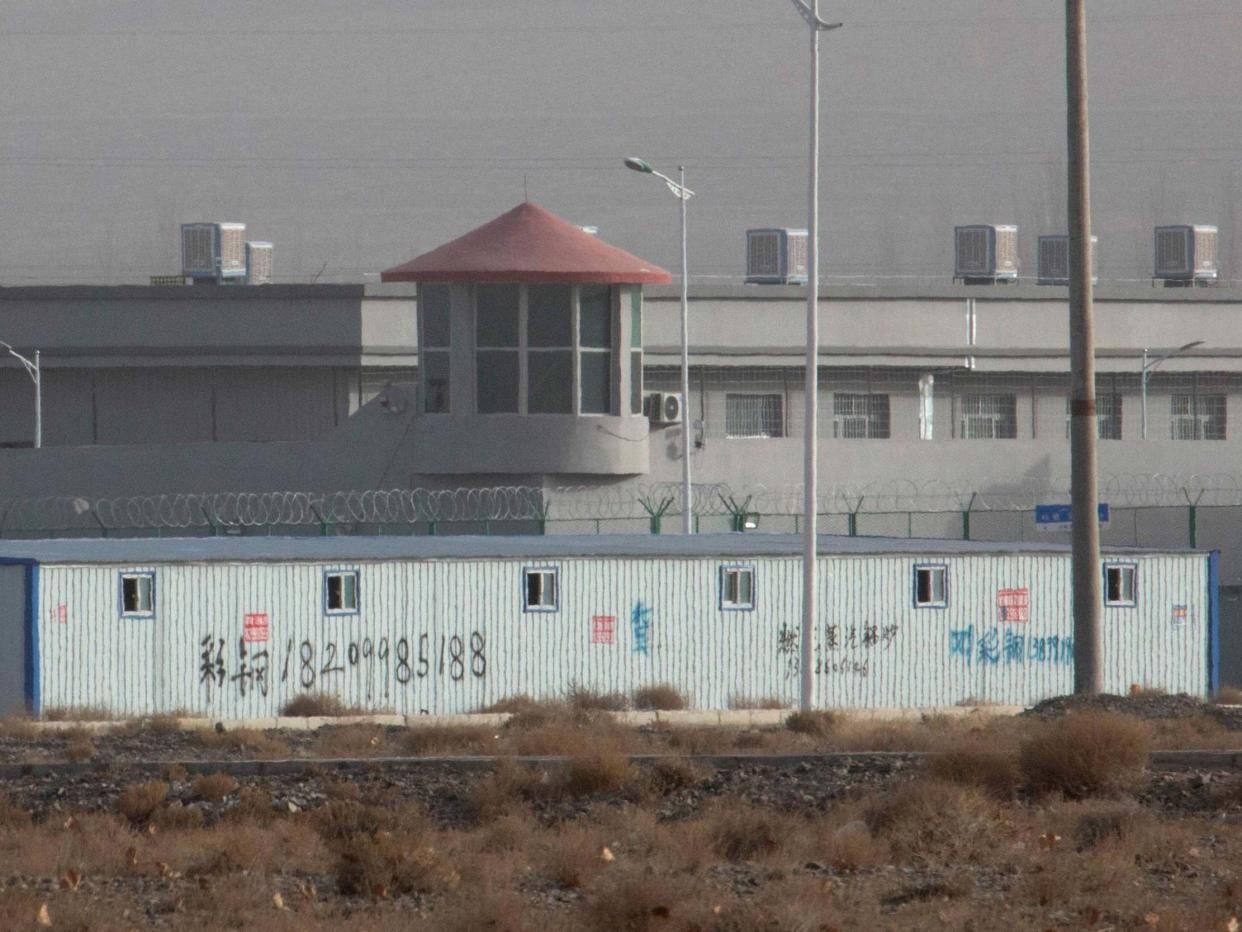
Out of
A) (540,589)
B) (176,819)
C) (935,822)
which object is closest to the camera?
(935,822)

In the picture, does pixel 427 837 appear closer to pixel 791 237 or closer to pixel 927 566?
pixel 927 566

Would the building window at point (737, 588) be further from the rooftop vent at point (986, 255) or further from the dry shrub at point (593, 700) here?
the rooftop vent at point (986, 255)

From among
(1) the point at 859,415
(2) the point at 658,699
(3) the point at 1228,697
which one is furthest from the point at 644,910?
(1) the point at 859,415

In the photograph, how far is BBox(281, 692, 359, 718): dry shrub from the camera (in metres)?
27.5

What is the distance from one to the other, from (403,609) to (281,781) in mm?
10666

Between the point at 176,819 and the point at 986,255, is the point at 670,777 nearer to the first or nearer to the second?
the point at 176,819

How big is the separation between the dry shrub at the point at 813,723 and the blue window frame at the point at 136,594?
8058 mm

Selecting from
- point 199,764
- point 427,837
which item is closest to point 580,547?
point 199,764

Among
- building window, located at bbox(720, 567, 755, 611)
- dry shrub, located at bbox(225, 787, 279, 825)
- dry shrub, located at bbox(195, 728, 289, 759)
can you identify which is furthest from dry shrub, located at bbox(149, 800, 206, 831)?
building window, located at bbox(720, 567, 755, 611)

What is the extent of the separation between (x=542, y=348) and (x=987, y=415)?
824 inches

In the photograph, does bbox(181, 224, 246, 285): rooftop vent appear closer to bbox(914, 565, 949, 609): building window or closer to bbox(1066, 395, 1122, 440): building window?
bbox(1066, 395, 1122, 440): building window

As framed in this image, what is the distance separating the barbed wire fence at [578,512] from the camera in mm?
42906

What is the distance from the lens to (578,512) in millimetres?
44062

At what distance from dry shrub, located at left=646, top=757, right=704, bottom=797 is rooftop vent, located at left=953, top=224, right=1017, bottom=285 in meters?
45.9
